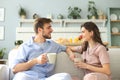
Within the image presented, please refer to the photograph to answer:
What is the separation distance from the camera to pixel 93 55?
7.55 ft

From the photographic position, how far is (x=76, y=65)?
2.37 metres

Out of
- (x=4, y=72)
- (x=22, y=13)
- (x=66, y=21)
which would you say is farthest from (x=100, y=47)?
(x=22, y=13)

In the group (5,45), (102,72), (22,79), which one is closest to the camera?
(22,79)

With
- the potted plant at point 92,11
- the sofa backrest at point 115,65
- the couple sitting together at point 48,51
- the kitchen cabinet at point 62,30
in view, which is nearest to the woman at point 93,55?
the couple sitting together at point 48,51

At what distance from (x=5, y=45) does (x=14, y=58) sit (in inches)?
187

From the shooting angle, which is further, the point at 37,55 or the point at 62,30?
the point at 62,30

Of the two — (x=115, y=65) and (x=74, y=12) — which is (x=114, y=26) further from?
(x=115, y=65)

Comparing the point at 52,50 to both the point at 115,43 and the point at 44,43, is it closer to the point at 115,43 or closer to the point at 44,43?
the point at 44,43

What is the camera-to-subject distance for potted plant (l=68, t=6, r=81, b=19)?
275 inches

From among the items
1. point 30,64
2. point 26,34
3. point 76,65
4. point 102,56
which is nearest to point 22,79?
point 30,64

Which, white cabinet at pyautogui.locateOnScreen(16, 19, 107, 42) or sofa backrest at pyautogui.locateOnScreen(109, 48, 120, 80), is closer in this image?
sofa backrest at pyautogui.locateOnScreen(109, 48, 120, 80)

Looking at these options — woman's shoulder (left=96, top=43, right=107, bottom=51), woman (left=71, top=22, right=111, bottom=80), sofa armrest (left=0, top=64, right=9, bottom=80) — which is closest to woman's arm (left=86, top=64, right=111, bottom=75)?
woman (left=71, top=22, right=111, bottom=80)

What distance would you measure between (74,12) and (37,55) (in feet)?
15.8

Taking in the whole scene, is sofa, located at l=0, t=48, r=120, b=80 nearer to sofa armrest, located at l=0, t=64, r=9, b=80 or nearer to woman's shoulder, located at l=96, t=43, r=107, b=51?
woman's shoulder, located at l=96, t=43, r=107, b=51
